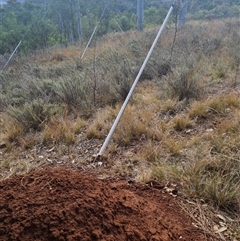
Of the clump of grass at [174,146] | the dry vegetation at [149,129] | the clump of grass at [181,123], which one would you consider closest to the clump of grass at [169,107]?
the dry vegetation at [149,129]

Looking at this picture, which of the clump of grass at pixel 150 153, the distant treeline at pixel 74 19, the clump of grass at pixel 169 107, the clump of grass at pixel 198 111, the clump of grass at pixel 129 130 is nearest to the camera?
the clump of grass at pixel 150 153

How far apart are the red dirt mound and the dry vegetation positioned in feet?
1.02

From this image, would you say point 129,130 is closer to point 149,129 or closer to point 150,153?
point 149,129

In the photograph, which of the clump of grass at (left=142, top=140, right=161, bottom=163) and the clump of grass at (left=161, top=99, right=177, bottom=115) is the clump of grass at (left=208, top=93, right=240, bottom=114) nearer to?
the clump of grass at (left=161, top=99, right=177, bottom=115)

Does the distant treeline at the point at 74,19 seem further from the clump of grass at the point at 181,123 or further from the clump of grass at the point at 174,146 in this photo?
the clump of grass at the point at 174,146

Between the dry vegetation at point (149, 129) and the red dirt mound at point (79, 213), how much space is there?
31cm

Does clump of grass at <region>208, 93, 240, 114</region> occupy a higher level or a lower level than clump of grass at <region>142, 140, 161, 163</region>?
higher

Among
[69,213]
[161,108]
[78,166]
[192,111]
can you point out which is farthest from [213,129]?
[69,213]

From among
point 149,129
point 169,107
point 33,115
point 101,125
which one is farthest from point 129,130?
point 33,115

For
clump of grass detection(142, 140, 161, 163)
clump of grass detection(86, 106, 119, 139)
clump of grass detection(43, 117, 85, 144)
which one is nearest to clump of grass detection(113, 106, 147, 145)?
clump of grass detection(86, 106, 119, 139)

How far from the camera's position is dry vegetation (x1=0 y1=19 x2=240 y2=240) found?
77.7 inches

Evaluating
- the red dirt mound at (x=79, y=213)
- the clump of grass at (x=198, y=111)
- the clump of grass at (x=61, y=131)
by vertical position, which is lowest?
the clump of grass at (x=61, y=131)

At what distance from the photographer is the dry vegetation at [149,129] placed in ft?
6.48

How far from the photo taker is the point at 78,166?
2.42 m
